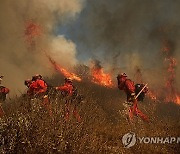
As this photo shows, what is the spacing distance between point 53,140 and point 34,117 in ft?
2.44

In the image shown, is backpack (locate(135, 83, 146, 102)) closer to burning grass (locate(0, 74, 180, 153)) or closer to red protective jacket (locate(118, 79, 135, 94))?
red protective jacket (locate(118, 79, 135, 94))

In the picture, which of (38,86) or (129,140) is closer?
(129,140)

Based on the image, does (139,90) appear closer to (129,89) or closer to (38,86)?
(129,89)

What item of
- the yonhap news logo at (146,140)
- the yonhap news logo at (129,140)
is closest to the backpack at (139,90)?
the yonhap news logo at (129,140)

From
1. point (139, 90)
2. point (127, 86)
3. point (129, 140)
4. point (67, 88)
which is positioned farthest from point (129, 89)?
point (129, 140)

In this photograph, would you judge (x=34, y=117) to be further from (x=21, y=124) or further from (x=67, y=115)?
(x=67, y=115)

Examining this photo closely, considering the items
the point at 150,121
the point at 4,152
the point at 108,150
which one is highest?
the point at 150,121

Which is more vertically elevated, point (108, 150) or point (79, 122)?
point (79, 122)

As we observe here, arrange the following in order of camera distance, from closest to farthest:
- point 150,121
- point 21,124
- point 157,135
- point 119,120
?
point 21,124 < point 157,135 < point 150,121 < point 119,120

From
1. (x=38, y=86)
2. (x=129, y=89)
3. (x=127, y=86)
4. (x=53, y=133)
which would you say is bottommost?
(x=53, y=133)

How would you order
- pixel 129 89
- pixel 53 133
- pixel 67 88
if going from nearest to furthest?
1. pixel 53 133
2. pixel 129 89
3. pixel 67 88

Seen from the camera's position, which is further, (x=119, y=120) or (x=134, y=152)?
(x=119, y=120)

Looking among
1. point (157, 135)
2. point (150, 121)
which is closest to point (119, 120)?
point (150, 121)

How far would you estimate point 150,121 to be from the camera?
823cm
